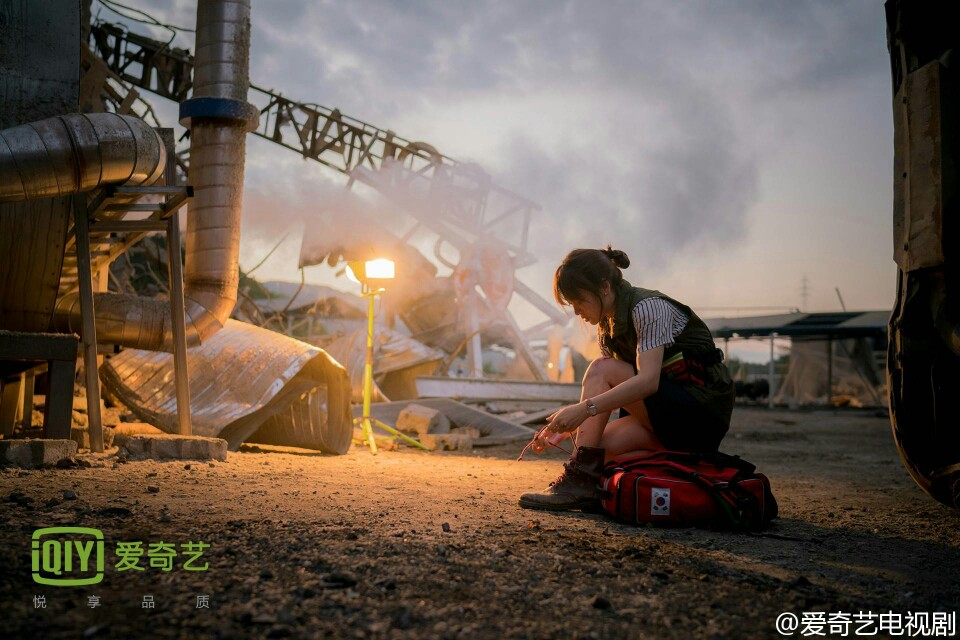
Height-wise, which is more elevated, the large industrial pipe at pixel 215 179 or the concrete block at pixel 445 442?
the large industrial pipe at pixel 215 179

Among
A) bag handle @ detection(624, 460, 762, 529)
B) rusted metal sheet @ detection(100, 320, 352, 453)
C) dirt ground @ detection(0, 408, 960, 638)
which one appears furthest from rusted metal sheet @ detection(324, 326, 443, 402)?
bag handle @ detection(624, 460, 762, 529)

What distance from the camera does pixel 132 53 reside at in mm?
13570

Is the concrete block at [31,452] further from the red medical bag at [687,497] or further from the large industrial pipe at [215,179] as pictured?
the red medical bag at [687,497]

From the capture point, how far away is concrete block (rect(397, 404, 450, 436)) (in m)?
9.65

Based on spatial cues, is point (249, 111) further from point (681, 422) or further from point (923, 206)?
point (923, 206)

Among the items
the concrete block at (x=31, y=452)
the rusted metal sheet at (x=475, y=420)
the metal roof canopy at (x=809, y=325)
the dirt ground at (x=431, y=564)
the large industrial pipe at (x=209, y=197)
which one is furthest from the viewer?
the metal roof canopy at (x=809, y=325)

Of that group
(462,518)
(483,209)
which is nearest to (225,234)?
(462,518)

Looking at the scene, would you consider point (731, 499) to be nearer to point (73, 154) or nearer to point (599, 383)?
point (599, 383)

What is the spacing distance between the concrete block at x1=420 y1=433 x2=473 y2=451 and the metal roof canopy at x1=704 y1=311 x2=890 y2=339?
51.6 feet

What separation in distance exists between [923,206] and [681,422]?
5.50 feet

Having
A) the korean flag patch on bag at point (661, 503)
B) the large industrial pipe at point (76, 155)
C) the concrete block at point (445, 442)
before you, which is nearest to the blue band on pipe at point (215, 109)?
the large industrial pipe at point (76, 155)

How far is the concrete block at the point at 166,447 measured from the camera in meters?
5.02

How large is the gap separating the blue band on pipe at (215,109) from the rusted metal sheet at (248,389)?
2165 millimetres

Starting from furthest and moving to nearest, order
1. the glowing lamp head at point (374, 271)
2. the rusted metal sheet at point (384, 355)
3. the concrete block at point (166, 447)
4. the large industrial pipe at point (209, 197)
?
the rusted metal sheet at point (384, 355), the glowing lamp head at point (374, 271), the large industrial pipe at point (209, 197), the concrete block at point (166, 447)
